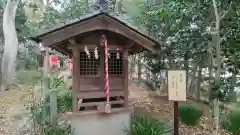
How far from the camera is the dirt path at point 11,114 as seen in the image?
7762 millimetres

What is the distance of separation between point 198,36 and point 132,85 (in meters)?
11.1

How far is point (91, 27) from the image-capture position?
16.9 feet

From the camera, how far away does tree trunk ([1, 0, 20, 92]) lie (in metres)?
15.1

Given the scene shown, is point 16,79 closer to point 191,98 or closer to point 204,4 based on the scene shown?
point 191,98

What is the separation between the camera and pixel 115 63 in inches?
235

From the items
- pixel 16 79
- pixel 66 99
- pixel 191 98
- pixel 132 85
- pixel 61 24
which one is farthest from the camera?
pixel 132 85

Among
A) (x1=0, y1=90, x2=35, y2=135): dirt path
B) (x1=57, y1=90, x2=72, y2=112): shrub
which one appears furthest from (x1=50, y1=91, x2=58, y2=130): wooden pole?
(x1=57, y1=90, x2=72, y2=112): shrub

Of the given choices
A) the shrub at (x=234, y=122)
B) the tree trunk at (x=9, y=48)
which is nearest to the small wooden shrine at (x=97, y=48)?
the shrub at (x=234, y=122)

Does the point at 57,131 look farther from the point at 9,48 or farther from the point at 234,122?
the point at 9,48

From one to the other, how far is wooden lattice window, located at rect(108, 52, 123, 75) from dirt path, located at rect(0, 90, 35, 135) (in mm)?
3658

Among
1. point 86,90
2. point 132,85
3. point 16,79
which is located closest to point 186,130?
point 86,90

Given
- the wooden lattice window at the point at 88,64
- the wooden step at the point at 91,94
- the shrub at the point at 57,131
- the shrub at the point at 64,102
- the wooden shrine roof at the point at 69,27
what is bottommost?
the shrub at the point at 57,131

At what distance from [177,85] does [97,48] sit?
199 cm

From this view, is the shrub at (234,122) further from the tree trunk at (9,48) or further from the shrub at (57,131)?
the tree trunk at (9,48)
